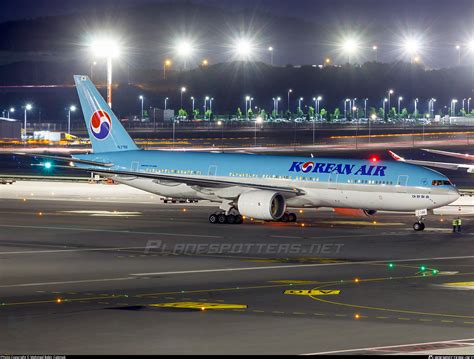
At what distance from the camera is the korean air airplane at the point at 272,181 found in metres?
64.4

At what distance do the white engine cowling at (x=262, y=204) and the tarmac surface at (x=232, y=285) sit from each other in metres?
0.99

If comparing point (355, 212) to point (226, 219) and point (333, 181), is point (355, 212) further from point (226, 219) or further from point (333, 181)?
point (226, 219)

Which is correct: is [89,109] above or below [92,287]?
above

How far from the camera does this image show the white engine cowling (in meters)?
65.6

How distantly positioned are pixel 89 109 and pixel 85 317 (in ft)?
152

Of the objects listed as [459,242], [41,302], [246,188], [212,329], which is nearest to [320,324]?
[212,329]

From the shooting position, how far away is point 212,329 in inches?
1230

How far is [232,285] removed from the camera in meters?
41.3

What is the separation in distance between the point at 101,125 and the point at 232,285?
125 feet

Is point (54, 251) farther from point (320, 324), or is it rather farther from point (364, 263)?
point (320, 324)

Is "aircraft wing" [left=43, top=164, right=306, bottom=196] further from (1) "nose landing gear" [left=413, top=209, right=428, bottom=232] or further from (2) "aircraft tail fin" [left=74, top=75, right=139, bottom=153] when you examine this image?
(1) "nose landing gear" [left=413, top=209, right=428, bottom=232]

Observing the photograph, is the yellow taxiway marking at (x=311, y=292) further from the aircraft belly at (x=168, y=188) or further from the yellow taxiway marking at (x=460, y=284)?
the aircraft belly at (x=168, y=188)

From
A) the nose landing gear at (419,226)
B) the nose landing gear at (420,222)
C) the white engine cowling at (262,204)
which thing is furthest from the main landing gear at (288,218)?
the nose landing gear at (419,226)

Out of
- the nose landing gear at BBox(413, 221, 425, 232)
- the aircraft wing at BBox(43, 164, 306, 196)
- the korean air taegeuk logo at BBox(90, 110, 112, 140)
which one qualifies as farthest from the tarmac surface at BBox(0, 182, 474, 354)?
the korean air taegeuk logo at BBox(90, 110, 112, 140)
